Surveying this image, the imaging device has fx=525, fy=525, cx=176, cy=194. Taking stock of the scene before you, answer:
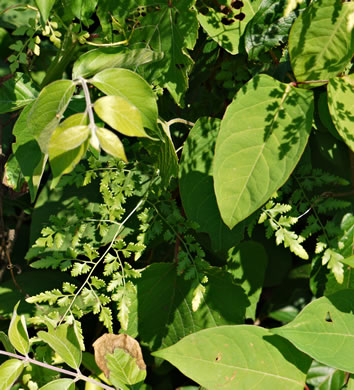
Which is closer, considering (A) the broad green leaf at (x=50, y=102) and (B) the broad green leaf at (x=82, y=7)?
(A) the broad green leaf at (x=50, y=102)

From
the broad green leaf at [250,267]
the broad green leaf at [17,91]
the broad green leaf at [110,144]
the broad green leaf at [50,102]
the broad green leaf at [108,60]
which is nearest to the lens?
the broad green leaf at [110,144]

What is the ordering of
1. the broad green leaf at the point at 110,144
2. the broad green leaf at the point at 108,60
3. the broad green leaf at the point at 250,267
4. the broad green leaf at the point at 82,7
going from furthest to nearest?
the broad green leaf at the point at 250,267
the broad green leaf at the point at 82,7
the broad green leaf at the point at 108,60
the broad green leaf at the point at 110,144

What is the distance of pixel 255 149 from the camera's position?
107 centimetres

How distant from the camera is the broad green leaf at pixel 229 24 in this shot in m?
1.20

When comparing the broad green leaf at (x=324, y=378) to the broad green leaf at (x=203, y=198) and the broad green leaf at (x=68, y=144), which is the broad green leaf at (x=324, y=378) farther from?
the broad green leaf at (x=68, y=144)

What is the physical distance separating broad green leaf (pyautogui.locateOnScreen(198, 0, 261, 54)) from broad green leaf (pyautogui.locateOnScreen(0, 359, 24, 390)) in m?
0.83

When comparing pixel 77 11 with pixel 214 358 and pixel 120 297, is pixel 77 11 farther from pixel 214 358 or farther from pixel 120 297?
pixel 214 358

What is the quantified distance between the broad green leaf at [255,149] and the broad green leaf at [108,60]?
0.20 metres

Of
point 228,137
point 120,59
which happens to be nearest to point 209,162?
point 228,137

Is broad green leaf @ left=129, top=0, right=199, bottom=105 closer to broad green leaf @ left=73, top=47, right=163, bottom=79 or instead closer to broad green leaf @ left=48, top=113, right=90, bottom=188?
broad green leaf @ left=73, top=47, right=163, bottom=79

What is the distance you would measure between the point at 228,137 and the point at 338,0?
0.36m

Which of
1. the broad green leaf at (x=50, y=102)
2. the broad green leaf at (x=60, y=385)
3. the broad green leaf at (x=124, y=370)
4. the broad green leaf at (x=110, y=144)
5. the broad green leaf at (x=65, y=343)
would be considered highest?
the broad green leaf at (x=110, y=144)

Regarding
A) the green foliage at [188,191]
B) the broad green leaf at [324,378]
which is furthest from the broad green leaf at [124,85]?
the broad green leaf at [324,378]

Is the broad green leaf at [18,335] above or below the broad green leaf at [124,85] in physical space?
below
